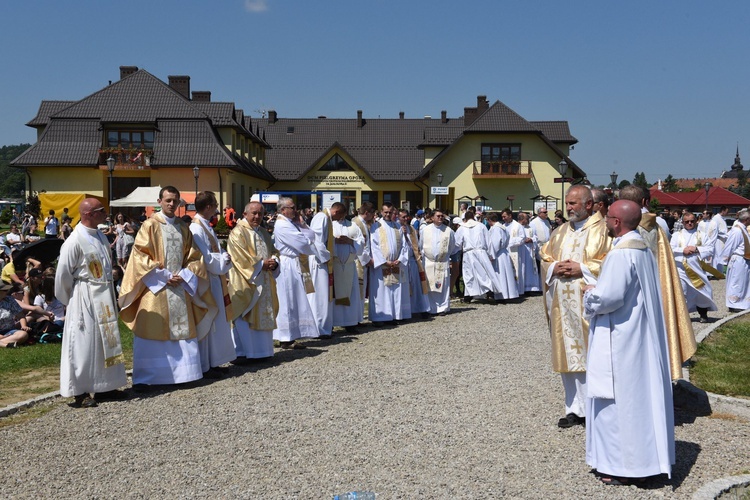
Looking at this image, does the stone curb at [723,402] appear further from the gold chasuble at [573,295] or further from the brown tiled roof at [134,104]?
the brown tiled roof at [134,104]

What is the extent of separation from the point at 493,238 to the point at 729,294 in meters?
4.78

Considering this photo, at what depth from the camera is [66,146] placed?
45.4 m

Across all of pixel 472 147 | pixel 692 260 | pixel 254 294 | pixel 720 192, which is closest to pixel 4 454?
pixel 254 294

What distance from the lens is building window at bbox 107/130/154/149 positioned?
45.9 meters

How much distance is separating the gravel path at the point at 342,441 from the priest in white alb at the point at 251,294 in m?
0.61

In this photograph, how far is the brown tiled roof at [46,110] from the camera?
50.3 m

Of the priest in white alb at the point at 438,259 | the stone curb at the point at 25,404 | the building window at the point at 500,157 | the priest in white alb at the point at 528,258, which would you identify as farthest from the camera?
the building window at the point at 500,157

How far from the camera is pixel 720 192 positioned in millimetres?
79188

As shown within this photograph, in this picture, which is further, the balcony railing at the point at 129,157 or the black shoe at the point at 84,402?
the balcony railing at the point at 129,157

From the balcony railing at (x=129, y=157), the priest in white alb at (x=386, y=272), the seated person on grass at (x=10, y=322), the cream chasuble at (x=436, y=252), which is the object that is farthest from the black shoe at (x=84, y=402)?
the balcony railing at (x=129, y=157)

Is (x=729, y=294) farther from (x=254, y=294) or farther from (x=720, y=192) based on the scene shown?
(x=720, y=192)

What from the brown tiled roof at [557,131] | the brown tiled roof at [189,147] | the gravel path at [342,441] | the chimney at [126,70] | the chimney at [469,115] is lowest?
the gravel path at [342,441]

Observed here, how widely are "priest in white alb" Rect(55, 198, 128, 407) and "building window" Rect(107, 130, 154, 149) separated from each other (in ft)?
129

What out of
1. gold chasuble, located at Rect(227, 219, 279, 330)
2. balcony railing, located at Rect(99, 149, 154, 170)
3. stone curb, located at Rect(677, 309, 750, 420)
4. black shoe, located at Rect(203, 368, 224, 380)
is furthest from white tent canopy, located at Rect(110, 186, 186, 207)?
stone curb, located at Rect(677, 309, 750, 420)
